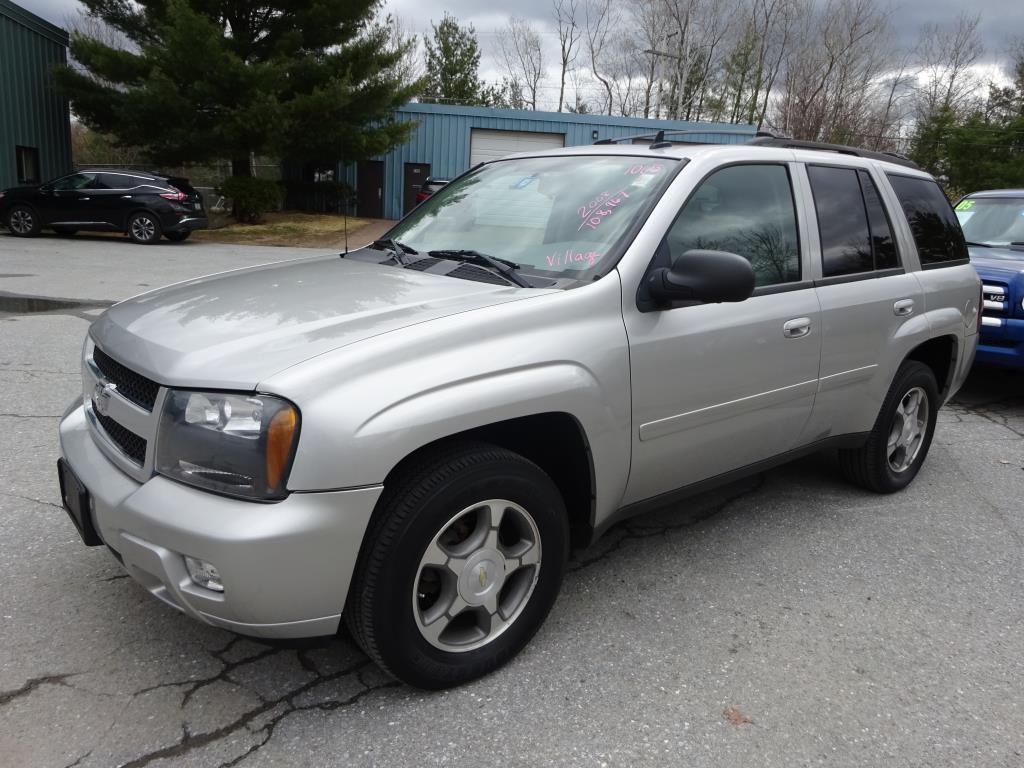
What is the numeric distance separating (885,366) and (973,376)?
475 cm

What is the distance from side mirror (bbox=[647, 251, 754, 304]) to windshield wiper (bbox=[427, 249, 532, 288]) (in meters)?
0.53

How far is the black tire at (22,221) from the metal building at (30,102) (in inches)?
165

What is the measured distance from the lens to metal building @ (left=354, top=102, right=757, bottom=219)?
28.7 meters

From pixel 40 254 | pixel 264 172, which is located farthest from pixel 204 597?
pixel 264 172

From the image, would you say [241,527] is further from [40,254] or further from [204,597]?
[40,254]

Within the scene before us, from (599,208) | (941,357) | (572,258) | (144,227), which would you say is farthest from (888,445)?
(144,227)

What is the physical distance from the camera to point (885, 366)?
400 centimetres

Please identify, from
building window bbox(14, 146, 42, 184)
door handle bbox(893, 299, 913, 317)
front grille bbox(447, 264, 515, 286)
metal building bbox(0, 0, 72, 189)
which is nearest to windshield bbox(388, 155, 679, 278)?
front grille bbox(447, 264, 515, 286)

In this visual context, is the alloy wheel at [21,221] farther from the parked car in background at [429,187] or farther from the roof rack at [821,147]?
the roof rack at [821,147]

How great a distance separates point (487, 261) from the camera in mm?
3084

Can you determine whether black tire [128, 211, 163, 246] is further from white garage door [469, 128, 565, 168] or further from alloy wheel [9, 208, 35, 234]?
white garage door [469, 128, 565, 168]

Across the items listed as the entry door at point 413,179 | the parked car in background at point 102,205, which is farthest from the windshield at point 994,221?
the entry door at point 413,179

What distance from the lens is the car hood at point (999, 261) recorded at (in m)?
6.50

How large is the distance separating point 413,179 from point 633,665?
28.3m
